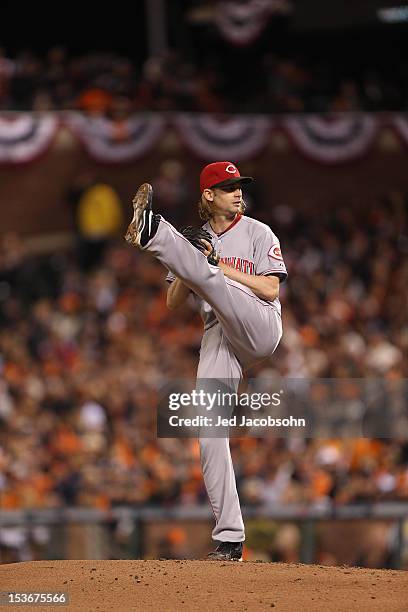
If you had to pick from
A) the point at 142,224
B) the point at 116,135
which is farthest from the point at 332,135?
the point at 142,224

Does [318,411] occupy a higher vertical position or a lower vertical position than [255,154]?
lower

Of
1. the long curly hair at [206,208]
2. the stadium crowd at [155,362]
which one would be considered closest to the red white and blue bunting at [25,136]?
the stadium crowd at [155,362]

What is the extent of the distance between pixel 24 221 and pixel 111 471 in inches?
280

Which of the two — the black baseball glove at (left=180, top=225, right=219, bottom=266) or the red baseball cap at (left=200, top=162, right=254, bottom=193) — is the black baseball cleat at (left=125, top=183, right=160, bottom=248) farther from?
the red baseball cap at (left=200, top=162, right=254, bottom=193)

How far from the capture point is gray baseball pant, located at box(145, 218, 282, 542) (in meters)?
5.57

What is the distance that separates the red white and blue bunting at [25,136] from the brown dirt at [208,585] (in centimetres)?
1125

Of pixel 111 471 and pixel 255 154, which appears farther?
pixel 255 154

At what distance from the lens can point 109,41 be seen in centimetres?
2052

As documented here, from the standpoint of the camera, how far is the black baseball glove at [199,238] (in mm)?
5730

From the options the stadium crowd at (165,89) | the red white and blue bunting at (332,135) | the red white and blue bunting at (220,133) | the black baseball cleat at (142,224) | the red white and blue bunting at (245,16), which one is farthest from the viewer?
the red white and blue bunting at (245,16)

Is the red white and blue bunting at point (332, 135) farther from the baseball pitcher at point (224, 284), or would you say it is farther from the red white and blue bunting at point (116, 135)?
the baseball pitcher at point (224, 284)

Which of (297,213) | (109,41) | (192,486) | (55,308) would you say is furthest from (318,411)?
(109,41)

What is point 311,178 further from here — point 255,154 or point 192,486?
point 192,486

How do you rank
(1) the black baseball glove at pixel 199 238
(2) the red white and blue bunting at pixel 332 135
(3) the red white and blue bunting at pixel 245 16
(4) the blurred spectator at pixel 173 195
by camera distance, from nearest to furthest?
(1) the black baseball glove at pixel 199 238 < (4) the blurred spectator at pixel 173 195 < (2) the red white and blue bunting at pixel 332 135 < (3) the red white and blue bunting at pixel 245 16
